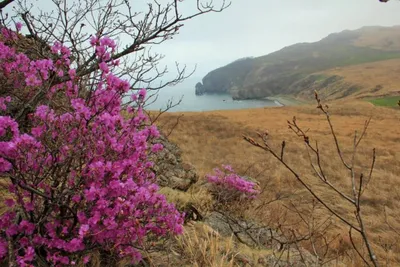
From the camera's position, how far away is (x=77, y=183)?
271 cm

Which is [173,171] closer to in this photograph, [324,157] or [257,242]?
[257,242]

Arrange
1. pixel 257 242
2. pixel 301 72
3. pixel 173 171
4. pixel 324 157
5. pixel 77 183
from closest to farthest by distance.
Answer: pixel 77 183, pixel 257 242, pixel 173 171, pixel 324 157, pixel 301 72

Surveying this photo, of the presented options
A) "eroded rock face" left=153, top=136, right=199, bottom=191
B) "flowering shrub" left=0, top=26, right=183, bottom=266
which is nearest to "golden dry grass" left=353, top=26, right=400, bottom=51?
"eroded rock face" left=153, top=136, right=199, bottom=191

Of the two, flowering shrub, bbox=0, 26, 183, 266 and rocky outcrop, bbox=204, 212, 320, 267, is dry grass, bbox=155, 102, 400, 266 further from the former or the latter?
flowering shrub, bbox=0, 26, 183, 266

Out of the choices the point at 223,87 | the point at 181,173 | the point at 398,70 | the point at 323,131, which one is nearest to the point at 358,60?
the point at 398,70

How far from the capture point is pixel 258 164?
16000mm

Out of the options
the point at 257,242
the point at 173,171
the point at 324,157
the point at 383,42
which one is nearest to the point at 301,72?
the point at 383,42

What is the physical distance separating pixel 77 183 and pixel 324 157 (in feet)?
55.4

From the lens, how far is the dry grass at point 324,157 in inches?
401

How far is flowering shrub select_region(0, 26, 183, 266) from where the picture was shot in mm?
2561

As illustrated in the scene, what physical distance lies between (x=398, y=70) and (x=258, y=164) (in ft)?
283

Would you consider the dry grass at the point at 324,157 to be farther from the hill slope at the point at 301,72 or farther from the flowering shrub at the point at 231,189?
the hill slope at the point at 301,72

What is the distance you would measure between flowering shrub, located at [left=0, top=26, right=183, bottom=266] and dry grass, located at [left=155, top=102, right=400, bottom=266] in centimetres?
211

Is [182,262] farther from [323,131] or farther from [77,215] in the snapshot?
[323,131]
